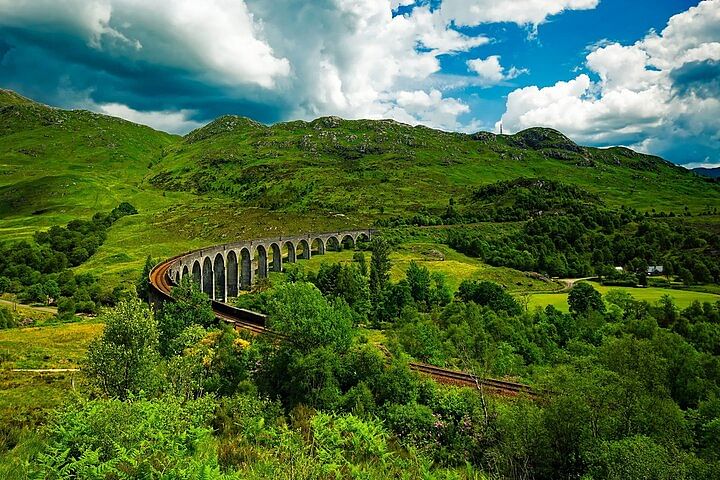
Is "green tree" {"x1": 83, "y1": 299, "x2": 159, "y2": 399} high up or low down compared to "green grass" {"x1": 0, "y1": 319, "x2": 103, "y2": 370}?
up

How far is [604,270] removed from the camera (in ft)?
355

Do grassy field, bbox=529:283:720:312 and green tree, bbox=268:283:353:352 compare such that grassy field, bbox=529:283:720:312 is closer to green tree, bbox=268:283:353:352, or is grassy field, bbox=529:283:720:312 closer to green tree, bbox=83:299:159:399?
green tree, bbox=268:283:353:352

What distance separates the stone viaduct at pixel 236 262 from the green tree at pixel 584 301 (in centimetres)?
6178

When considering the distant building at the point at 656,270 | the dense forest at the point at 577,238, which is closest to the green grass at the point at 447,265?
the dense forest at the point at 577,238

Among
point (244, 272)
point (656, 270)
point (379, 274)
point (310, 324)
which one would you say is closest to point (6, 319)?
point (244, 272)

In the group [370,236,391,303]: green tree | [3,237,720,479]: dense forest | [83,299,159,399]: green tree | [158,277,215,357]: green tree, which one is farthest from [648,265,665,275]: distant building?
[83,299,159,399]: green tree

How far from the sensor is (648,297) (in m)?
84.3

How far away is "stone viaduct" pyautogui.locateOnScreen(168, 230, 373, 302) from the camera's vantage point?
77.6 meters

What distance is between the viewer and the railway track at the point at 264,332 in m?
31.4

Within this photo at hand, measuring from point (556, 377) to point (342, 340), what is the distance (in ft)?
46.3

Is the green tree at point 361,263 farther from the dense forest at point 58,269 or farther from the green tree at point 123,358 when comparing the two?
the green tree at point 123,358

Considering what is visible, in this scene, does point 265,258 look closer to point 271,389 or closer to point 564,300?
point 564,300

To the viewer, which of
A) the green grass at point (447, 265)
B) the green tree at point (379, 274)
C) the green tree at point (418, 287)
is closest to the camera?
the green tree at point (379, 274)

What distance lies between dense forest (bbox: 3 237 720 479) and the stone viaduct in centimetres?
3646
